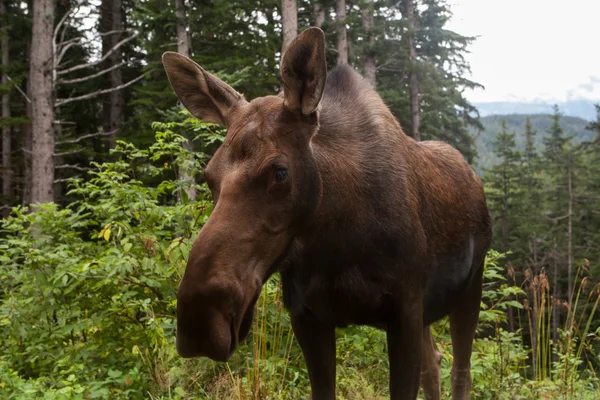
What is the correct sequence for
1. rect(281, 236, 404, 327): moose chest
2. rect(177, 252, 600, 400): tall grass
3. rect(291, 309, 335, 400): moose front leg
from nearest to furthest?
rect(281, 236, 404, 327): moose chest → rect(291, 309, 335, 400): moose front leg → rect(177, 252, 600, 400): tall grass

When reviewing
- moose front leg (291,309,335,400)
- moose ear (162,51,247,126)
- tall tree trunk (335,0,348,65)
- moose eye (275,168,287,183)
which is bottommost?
moose front leg (291,309,335,400)

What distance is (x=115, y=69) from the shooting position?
21984 millimetres

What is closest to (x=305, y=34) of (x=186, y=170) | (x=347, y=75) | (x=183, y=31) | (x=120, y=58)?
(x=347, y=75)

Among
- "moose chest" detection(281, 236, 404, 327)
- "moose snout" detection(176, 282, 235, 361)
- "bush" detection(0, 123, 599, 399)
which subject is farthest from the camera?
"bush" detection(0, 123, 599, 399)

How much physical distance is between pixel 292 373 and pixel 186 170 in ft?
6.98

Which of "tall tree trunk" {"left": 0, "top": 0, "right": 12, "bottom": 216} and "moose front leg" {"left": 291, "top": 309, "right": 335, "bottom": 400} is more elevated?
"tall tree trunk" {"left": 0, "top": 0, "right": 12, "bottom": 216}

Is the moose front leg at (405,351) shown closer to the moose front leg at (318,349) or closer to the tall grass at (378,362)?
the moose front leg at (318,349)

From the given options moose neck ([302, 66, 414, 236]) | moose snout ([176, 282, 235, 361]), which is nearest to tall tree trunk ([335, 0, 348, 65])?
moose neck ([302, 66, 414, 236])

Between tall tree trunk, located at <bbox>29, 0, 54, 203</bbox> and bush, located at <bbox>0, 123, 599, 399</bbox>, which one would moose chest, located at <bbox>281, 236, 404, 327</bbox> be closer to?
bush, located at <bbox>0, 123, 599, 399</bbox>

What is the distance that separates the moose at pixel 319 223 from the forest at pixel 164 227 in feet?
2.52

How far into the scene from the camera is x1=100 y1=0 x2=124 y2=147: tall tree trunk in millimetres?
21391

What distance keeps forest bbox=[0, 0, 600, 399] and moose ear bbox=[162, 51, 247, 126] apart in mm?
823

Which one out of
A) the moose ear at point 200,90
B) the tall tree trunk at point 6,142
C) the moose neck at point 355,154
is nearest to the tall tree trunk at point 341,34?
the tall tree trunk at point 6,142

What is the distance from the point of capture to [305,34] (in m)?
2.26
